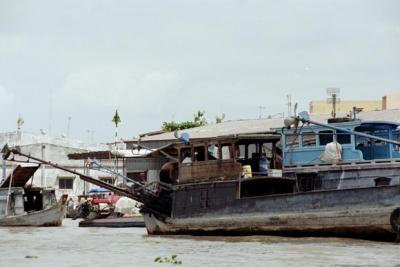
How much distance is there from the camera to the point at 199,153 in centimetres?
1972

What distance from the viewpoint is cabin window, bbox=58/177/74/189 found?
4034 cm

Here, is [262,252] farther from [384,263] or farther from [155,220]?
[155,220]

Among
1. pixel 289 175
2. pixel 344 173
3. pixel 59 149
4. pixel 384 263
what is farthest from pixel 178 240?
pixel 59 149

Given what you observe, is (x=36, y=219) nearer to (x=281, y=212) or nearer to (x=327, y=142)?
(x=281, y=212)

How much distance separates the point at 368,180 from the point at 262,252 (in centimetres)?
398

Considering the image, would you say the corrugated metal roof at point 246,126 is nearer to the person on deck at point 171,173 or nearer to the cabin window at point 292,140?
the person on deck at point 171,173

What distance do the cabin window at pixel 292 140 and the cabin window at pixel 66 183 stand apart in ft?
74.9

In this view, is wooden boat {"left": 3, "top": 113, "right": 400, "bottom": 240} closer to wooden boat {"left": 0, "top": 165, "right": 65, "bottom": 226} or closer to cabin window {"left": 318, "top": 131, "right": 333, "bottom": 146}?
cabin window {"left": 318, "top": 131, "right": 333, "bottom": 146}

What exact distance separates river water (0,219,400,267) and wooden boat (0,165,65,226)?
5.94 m

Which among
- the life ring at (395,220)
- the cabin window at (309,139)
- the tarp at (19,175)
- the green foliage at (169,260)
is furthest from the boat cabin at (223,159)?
the tarp at (19,175)

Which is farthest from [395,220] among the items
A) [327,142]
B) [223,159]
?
[223,159]

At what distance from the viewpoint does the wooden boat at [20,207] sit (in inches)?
1054

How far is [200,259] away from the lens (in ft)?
45.7

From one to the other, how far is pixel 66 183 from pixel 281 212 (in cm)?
2469
